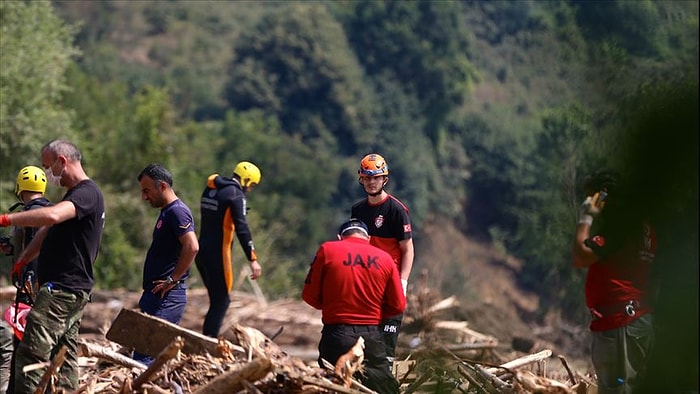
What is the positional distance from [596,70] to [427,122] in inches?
2865

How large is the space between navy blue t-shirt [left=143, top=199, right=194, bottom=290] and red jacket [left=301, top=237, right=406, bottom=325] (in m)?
1.56

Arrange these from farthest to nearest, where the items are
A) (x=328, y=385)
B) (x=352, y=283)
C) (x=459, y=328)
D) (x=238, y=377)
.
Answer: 1. (x=459, y=328)
2. (x=352, y=283)
3. (x=238, y=377)
4. (x=328, y=385)

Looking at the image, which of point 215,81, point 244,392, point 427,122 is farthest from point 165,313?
point 215,81

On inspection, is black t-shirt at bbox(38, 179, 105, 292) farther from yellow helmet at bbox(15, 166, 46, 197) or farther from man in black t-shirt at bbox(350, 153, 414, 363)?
man in black t-shirt at bbox(350, 153, 414, 363)

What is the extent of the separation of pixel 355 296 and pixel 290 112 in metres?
67.1

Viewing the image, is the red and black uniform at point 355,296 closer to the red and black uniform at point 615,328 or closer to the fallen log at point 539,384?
the fallen log at point 539,384

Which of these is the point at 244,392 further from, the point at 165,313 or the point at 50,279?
the point at 165,313

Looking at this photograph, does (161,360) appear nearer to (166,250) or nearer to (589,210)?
(166,250)

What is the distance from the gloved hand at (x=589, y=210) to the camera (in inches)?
222

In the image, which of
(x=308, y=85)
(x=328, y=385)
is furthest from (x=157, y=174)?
(x=308, y=85)

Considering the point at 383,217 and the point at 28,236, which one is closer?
the point at 28,236

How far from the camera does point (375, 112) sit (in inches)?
3036

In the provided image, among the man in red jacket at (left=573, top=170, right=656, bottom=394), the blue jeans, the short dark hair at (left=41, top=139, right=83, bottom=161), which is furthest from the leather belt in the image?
the blue jeans

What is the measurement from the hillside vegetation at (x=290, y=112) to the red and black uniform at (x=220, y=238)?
253 inches
